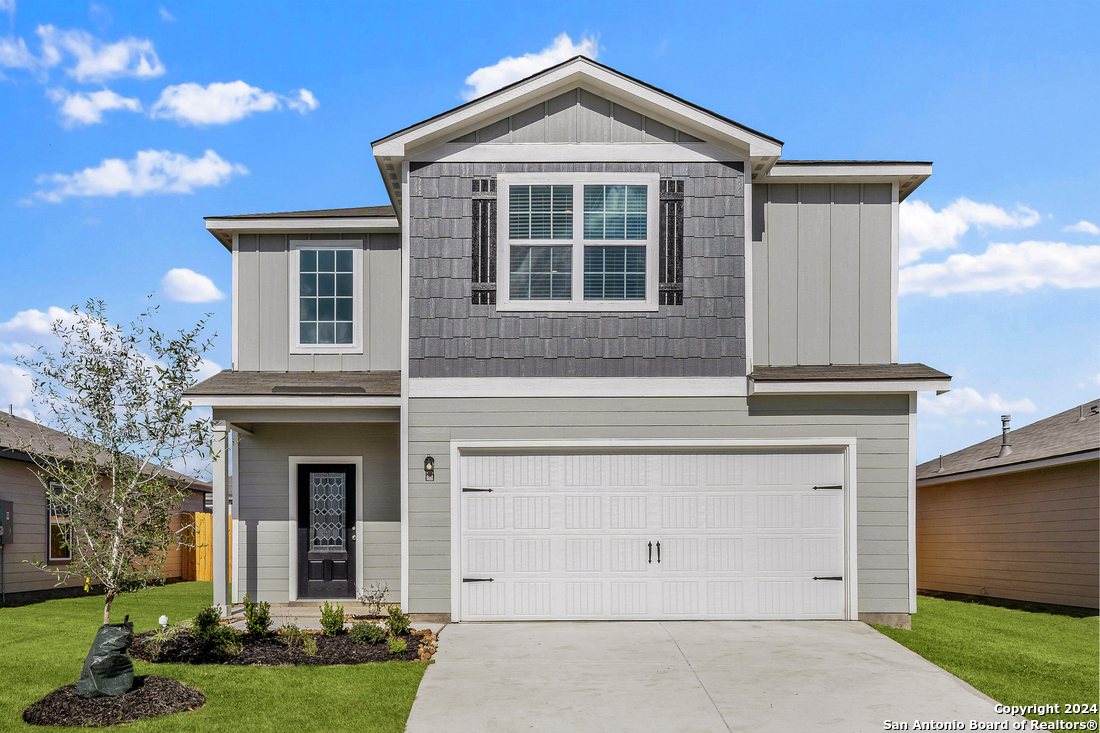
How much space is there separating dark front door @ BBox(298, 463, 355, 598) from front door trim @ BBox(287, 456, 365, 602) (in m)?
0.06

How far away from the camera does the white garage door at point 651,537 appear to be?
9977 millimetres

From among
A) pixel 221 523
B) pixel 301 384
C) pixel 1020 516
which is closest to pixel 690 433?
pixel 301 384

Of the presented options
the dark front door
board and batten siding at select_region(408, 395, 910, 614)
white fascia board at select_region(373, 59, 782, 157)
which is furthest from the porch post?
white fascia board at select_region(373, 59, 782, 157)

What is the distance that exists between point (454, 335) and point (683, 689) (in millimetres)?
4708

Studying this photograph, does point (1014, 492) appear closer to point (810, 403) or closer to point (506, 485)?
point (810, 403)

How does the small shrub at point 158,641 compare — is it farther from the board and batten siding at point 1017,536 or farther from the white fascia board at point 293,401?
the board and batten siding at point 1017,536

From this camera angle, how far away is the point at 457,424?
32.7ft

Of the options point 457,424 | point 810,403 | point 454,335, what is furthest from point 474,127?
point 810,403

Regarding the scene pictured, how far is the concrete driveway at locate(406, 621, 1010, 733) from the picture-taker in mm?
6531

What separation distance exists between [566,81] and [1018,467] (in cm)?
896

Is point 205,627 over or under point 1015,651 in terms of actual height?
over

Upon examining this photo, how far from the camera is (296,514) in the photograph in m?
11.7

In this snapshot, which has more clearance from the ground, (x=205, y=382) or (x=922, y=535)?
(x=205, y=382)

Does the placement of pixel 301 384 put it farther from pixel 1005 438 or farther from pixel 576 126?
pixel 1005 438
